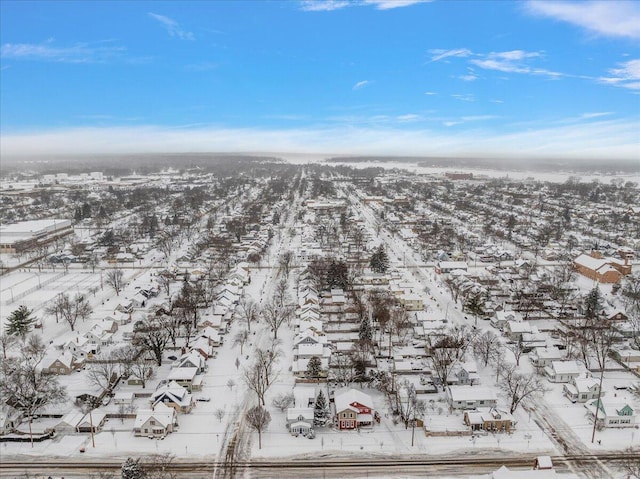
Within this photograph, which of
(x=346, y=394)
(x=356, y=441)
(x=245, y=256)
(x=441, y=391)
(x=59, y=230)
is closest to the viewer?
(x=356, y=441)

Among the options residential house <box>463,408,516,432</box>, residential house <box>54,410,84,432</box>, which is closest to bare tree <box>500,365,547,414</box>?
residential house <box>463,408,516,432</box>

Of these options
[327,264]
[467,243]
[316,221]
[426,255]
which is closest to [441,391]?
[327,264]

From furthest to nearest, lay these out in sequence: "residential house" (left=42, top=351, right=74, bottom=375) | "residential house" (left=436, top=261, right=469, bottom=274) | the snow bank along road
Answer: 1. "residential house" (left=436, top=261, right=469, bottom=274)
2. "residential house" (left=42, top=351, right=74, bottom=375)
3. the snow bank along road

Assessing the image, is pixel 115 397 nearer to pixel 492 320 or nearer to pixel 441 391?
pixel 441 391

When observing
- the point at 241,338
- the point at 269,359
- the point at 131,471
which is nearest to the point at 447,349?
the point at 269,359

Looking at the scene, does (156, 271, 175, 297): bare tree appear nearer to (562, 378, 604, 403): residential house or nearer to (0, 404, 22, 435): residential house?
(0, 404, 22, 435): residential house
